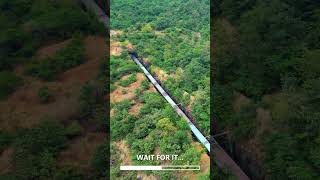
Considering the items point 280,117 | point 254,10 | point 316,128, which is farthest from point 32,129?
point 254,10

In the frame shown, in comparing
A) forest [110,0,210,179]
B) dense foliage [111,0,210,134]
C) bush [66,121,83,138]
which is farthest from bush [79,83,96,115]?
dense foliage [111,0,210,134]

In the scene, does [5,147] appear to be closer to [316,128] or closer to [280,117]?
[280,117]

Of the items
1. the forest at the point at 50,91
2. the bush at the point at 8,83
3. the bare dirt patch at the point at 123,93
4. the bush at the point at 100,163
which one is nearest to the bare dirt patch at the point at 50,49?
the forest at the point at 50,91

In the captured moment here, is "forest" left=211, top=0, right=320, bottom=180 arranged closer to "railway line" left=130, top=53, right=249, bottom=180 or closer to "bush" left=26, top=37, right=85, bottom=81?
"railway line" left=130, top=53, right=249, bottom=180

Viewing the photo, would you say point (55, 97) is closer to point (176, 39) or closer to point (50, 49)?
point (50, 49)

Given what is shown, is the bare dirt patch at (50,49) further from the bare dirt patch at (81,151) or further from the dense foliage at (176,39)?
the bare dirt patch at (81,151)

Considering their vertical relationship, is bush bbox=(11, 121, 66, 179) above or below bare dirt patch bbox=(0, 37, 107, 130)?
below
